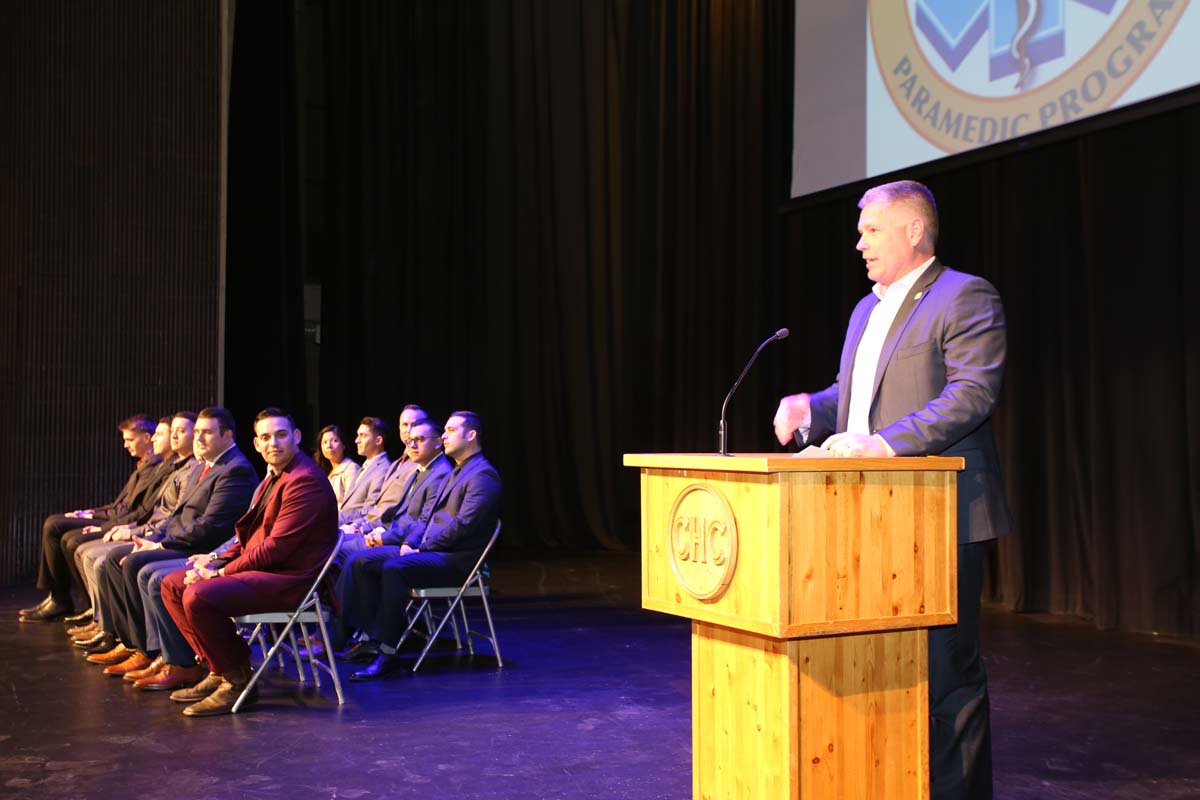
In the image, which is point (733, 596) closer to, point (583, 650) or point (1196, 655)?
point (583, 650)

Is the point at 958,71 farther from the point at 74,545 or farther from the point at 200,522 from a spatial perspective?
the point at 74,545

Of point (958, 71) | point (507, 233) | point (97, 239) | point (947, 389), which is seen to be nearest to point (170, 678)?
point (947, 389)

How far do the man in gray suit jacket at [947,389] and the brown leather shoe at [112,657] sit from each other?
13.9 ft

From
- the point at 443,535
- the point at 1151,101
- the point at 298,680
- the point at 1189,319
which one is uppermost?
the point at 1151,101

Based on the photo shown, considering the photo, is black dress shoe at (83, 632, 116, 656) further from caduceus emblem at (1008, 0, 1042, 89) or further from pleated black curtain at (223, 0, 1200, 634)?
caduceus emblem at (1008, 0, 1042, 89)

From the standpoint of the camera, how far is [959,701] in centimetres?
254

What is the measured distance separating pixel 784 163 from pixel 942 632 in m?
6.75

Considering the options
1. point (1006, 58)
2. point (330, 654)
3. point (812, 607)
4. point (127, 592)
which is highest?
point (1006, 58)

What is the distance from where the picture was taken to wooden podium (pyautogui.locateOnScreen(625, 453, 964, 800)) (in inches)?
83.7

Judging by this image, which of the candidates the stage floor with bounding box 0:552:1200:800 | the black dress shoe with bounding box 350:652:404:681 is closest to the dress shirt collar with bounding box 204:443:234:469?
the stage floor with bounding box 0:552:1200:800

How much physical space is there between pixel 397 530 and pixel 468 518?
0.74 m

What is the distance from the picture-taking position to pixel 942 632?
2.53 metres

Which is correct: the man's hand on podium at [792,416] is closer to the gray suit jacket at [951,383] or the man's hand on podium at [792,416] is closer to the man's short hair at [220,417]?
the gray suit jacket at [951,383]

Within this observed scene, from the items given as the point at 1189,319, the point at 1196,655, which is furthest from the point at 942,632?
the point at 1189,319
